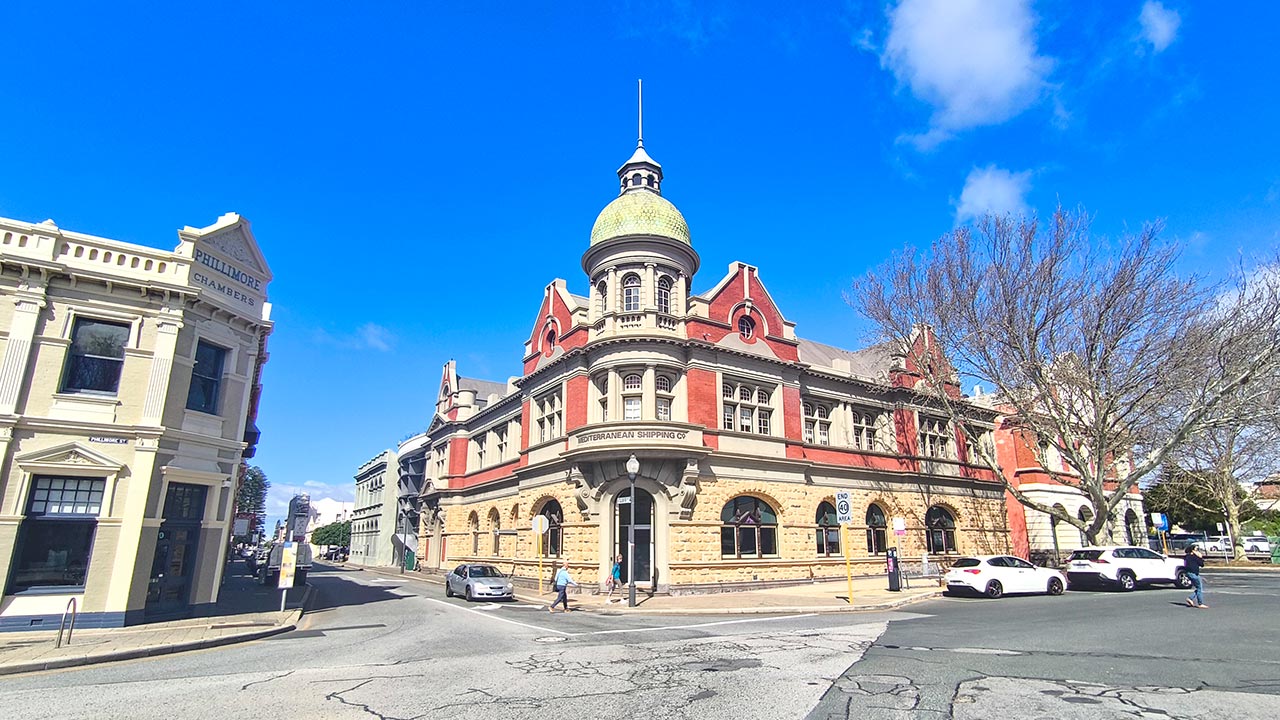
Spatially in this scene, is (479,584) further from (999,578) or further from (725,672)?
(999,578)

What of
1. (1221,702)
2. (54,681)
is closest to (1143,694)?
(1221,702)

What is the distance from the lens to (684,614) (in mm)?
19297

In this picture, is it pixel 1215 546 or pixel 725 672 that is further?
pixel 1215 546

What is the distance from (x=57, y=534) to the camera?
15.6 m

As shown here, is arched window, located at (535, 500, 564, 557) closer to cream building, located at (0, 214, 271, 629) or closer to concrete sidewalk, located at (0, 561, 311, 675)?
concrete sidewalk, located at (0, 561, 311, 675)

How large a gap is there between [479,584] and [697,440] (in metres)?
9.85

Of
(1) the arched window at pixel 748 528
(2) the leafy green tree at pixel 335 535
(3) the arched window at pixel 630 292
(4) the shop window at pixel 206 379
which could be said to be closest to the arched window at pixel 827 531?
(1) the arched window at pixel 748 528

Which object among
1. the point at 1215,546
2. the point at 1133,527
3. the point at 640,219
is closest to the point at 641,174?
the point at 640,219

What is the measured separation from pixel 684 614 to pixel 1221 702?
45.1ft

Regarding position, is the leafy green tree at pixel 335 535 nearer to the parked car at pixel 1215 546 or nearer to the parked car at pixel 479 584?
the parked car at pixel 479 584

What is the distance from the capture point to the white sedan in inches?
868

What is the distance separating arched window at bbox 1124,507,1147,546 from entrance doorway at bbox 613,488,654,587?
37.1 metres

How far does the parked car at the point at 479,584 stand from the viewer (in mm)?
24094

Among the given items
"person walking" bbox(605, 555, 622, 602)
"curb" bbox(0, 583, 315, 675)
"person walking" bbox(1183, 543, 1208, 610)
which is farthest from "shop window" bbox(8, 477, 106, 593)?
"person walking" bbox(1183, 543, 1208, 610)
